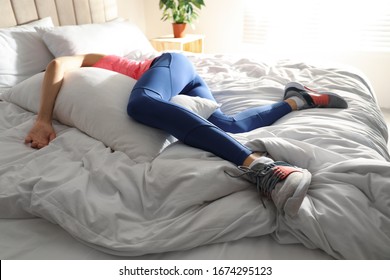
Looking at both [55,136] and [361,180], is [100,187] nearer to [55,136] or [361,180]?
[55,136]

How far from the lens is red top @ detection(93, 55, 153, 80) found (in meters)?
1.36

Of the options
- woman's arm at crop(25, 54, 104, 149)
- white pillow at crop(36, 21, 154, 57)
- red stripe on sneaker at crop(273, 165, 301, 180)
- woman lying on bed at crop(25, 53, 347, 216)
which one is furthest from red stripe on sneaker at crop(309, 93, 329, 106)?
white pillow at crop(36, 21, 154, 57)

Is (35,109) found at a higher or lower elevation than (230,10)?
lower

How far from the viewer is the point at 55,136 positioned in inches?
40.0

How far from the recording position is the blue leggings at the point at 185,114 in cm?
84

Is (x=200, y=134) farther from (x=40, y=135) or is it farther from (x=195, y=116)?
(x=40, y=135)

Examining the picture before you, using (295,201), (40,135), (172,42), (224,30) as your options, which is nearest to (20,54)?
(40,135)

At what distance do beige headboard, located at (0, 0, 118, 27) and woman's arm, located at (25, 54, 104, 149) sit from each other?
60 centimetres

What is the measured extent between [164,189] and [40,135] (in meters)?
0.54

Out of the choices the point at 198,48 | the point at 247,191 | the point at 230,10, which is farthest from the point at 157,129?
the point at 230,10

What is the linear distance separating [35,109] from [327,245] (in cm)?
115

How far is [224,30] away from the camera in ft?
9.70

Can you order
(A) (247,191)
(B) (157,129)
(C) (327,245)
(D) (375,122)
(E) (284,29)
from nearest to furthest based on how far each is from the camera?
(C) (327,245), (A) (247,191), (B) (157,129), (D) (375,122), (E) (284,29)

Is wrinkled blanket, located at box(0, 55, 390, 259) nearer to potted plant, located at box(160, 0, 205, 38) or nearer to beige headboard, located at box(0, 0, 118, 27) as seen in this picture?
beige headboard, located at box(0, 0, 118, 27)
